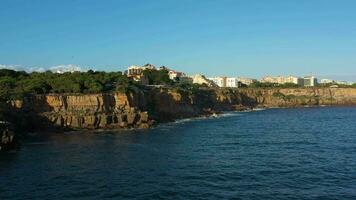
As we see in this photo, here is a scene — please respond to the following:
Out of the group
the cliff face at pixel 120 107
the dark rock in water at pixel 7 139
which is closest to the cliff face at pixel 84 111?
the cliff face at pixel 120 107

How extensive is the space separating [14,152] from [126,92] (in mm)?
40911

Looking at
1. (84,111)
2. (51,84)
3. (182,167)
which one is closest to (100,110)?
(84,111)

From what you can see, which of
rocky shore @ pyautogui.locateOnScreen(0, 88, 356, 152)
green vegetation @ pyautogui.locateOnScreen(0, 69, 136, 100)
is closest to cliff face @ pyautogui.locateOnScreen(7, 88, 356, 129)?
rocky shore @ pyautogui.locateOnScreen(0, 88, 356, 152)

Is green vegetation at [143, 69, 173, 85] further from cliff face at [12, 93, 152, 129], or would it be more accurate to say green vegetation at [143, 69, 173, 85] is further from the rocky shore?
cliff face at [12, 93, 152, 129]

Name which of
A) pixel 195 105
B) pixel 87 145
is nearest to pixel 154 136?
pixel 87 145

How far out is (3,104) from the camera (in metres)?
74.5

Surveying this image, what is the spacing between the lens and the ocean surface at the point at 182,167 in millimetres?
36375

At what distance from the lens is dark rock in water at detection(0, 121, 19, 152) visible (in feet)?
185

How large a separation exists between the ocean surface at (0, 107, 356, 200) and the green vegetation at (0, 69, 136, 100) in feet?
56.4

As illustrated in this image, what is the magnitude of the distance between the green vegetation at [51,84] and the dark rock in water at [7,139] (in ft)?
67.3

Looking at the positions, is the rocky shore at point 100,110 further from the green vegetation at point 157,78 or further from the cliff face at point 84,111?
the green vegetation at point 157,78

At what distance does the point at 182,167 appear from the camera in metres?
46.2

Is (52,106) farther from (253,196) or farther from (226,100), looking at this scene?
(226,100)

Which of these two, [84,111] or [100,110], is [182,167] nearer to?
[84,111]
